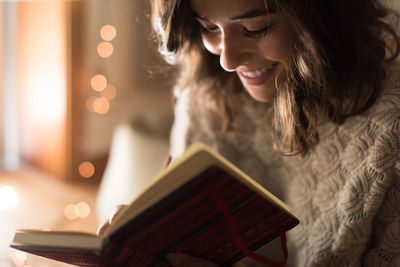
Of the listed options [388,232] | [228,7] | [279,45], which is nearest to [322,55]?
[279,45]

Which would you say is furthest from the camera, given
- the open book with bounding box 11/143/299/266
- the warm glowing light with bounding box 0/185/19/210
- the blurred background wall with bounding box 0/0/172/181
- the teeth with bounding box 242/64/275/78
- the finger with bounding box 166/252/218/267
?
the blurred background wall with bounding box 0/0/172/181

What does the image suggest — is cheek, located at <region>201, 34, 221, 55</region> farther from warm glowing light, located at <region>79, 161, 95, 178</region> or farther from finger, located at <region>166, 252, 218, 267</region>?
warm glowing light, located at <region>79, 161, 95, 178</region>

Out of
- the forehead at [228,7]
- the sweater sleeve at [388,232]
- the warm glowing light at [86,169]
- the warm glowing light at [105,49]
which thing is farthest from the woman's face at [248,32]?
the warm glowing light at [86,169]

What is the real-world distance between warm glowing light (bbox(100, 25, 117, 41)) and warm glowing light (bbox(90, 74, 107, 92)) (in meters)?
0.24

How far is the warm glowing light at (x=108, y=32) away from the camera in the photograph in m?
2.84

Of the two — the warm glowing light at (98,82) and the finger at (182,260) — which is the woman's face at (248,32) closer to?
the finger at (182,260)

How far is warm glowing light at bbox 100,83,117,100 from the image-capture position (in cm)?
293

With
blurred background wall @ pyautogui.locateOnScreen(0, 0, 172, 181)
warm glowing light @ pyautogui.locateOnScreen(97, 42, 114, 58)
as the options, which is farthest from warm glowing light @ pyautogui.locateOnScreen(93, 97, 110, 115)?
warm glowing light @ pyautogui.locateOnScreen(97, 42, 114, 58)

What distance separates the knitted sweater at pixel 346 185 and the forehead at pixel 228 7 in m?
0.34

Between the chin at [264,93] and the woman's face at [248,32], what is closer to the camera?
the woman's face at [248,32]

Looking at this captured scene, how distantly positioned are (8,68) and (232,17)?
8.26ft

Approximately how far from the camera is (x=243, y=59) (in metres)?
1.01

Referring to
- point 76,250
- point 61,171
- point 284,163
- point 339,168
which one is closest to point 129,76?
point 61,171

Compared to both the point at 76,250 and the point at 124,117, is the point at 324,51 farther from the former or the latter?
the point at 124,117
